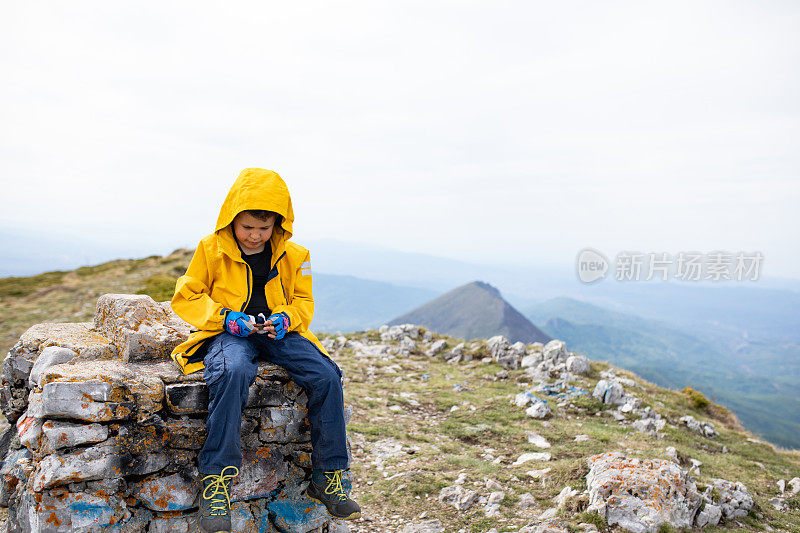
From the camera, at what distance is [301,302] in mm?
5641

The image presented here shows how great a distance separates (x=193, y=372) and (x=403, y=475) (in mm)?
4304

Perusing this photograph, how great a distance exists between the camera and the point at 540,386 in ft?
43.3

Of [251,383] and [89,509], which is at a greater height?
[251,383]

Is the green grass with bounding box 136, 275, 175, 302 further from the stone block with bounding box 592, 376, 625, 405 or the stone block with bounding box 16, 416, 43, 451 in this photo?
the stone block with bounding box 592, 376, 625, 405

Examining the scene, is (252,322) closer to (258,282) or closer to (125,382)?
(258,282)

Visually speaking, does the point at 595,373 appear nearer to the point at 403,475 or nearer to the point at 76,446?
Answer: the point at 403,475

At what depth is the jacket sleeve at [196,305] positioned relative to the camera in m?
4.93

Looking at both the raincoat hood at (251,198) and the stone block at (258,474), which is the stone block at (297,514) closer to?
the stone block at (258,474)

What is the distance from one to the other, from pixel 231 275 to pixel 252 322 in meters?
0.65

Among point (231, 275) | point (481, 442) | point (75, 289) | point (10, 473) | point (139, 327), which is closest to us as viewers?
point (231, 275)

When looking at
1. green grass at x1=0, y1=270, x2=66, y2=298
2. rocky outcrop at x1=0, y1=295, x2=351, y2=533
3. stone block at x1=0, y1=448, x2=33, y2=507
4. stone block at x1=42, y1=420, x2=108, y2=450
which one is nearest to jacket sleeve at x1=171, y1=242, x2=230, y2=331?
rocky outcrop at x1=0, y1=295, x2=351, y2=533

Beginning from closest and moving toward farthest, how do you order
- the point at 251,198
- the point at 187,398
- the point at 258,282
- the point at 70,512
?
the point at 70,512, the point at 187,398, the point at 251,198, the point at 258,282

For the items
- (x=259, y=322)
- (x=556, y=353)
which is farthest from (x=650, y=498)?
(x=556, y=353)

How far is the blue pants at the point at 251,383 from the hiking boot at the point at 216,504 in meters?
0.11
